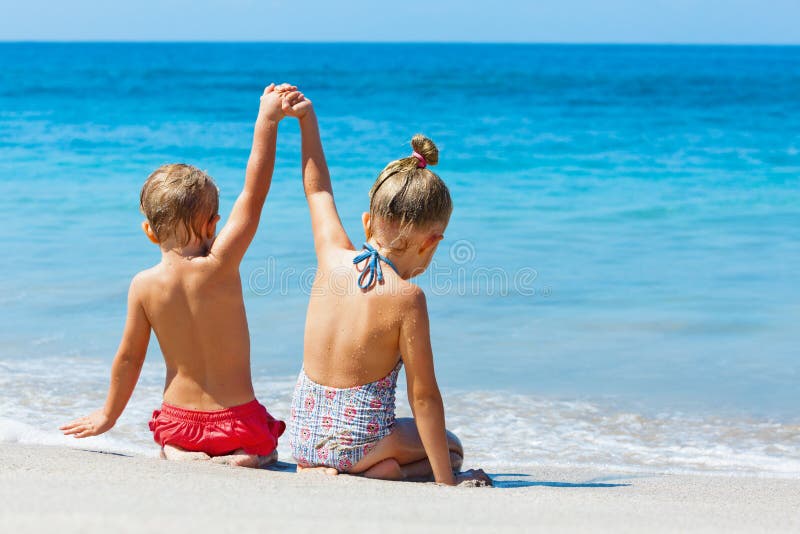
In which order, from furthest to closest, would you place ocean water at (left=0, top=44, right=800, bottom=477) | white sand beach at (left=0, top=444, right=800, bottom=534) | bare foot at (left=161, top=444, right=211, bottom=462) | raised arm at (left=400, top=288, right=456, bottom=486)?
ocean water at (left=0, top=44, right=800, bottom=477)
bare foot at (left=161, top=444, right=211, bottom=462)
raised arm at (left=400, top=288, right=456, bottom=486)
white sand beach at (left=0, top=444, right=800, bottom=534)

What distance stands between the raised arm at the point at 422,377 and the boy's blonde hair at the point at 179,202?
0.66 metres

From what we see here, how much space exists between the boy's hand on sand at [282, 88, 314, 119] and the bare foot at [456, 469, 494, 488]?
1150mm

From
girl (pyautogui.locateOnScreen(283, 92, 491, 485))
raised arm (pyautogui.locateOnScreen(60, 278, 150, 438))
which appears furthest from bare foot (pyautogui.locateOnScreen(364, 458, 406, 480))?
raised arm (pyautogui.locateOnScreen(60, 278, 150, 438))

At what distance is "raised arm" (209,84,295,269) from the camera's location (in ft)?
8.55

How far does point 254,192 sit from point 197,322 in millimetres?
409

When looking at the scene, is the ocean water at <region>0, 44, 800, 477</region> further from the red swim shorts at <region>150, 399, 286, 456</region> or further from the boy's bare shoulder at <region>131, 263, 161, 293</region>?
the boy's bare shoulder at <region>131, 263, 161, 293</region>

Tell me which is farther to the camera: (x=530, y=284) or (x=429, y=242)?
(x=530, y=284)

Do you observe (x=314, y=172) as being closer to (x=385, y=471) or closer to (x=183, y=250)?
(x=183, y=250)

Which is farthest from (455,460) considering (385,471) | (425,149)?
(425,149)

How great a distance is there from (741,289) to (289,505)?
496 cm

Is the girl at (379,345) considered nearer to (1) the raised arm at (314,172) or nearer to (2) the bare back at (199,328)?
(1) the raised arm at (314,172)

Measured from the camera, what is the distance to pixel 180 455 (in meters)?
2.67

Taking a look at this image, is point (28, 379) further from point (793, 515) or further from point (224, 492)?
point (793, 515)

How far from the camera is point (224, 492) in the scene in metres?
2.05
